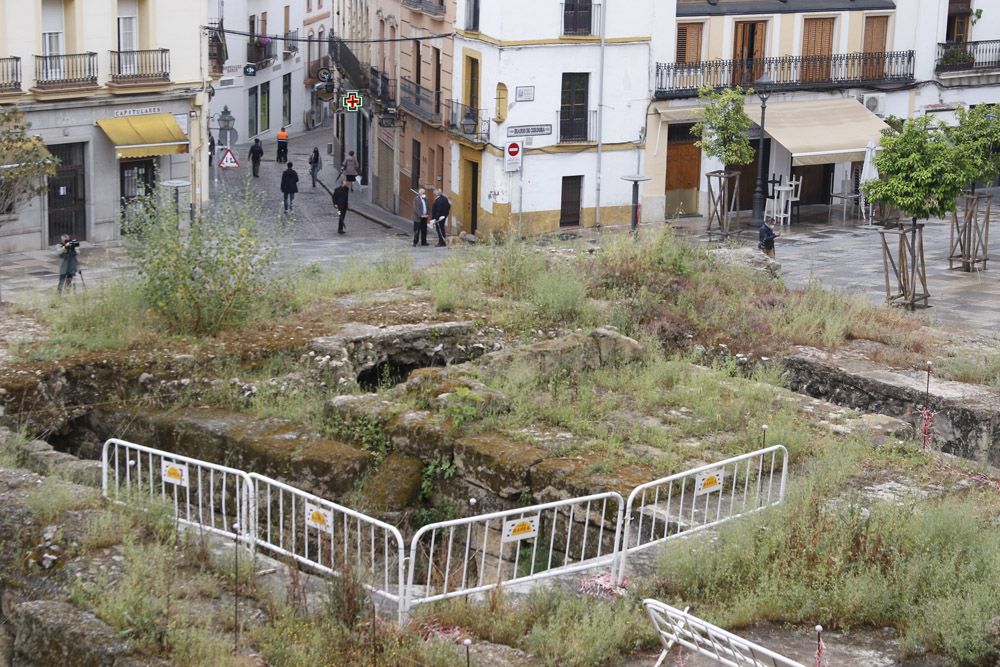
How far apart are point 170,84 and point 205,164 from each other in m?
2.21

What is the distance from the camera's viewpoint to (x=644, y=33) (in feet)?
116

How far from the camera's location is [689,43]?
36469 mm

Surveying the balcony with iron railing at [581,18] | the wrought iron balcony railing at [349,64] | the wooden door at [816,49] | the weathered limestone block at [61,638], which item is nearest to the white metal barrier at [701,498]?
the weathered limestone block at [61,638]

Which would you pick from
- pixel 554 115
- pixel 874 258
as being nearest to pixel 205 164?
pixel 554 115

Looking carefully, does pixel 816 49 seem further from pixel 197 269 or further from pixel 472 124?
pixel 197 269

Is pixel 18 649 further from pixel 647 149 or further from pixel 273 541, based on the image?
pixel 647 149

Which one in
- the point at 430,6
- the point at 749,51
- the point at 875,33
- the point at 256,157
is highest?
the point at 430,6

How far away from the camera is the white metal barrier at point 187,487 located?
11.5 metres

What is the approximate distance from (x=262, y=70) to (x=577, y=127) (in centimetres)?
1877

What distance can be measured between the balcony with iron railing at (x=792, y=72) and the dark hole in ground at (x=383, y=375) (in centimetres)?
1991

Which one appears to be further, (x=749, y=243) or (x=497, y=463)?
(x=749, y=243)

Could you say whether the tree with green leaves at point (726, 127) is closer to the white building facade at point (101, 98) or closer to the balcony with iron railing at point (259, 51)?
the white building facade at point (101, 98)

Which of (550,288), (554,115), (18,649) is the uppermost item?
(554,115)

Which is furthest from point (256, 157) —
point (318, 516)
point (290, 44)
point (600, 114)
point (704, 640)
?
point (704, 640)
